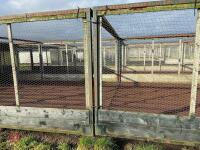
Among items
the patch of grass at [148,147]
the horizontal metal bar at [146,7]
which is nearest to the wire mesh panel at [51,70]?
the horizontal metal bar at [146,7]

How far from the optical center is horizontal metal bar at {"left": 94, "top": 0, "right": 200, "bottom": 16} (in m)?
4.09

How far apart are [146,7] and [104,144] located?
9.61ft

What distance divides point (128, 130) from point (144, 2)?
262 cm

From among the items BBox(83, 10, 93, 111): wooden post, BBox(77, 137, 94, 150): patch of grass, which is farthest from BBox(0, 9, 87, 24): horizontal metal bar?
BBox(77, 137, 94, 150): patch of grass

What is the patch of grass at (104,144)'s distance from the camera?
482cm

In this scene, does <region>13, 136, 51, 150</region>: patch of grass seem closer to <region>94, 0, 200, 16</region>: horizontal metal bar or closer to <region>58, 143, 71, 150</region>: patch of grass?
<region>58, 143, 71, 150</region>: patch of grass

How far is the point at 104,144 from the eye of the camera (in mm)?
4832

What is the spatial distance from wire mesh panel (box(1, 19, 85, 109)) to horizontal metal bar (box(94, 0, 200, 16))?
2.30ft

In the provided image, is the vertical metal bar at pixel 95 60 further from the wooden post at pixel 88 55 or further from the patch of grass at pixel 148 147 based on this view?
the patch of grass at pixel 148 147

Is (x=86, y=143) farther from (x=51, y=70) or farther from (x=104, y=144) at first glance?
(x=51, y=70)

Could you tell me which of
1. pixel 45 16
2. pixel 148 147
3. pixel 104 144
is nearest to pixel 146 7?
pixel 45 16

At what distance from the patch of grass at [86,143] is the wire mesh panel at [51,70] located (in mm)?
1201

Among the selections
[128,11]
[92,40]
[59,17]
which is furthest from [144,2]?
[59,17]

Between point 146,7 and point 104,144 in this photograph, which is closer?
point 146,7
